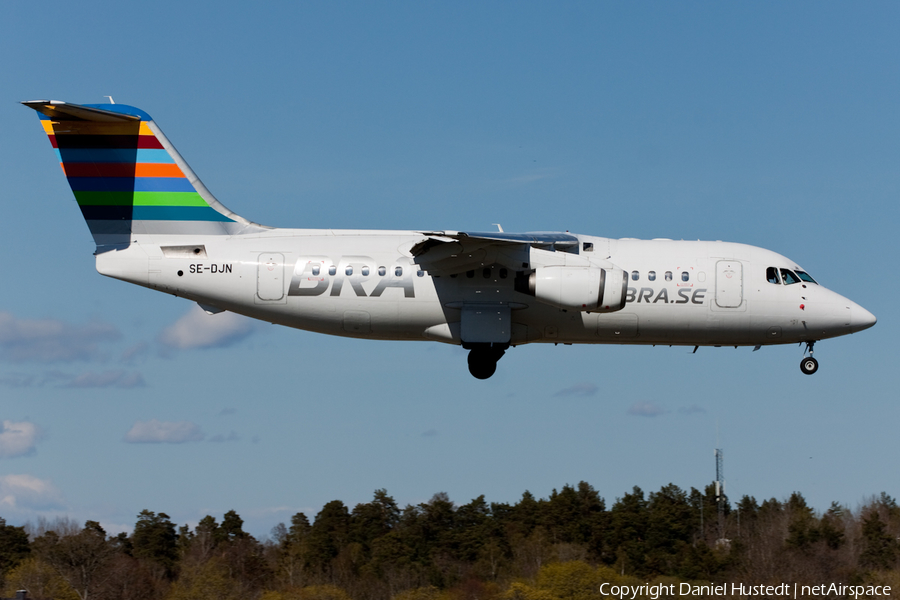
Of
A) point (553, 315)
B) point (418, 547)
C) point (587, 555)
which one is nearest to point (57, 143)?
point (553, 315)

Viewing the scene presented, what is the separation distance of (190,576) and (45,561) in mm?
5092

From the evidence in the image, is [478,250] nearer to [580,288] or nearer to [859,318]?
[580,288]

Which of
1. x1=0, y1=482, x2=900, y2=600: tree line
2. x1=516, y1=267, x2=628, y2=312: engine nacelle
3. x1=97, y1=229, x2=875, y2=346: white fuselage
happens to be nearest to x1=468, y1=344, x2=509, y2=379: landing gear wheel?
x1=97, y1=229, x2=875, y2=346: white fuselage

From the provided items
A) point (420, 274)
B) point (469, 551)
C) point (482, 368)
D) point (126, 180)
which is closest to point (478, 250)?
point (420, 274)

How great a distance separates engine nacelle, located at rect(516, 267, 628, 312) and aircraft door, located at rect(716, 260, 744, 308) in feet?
7.93

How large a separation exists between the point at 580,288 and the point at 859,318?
6.36 m

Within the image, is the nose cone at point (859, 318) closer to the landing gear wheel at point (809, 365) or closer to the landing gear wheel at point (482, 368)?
the landing gear wheel at point (809, 365)

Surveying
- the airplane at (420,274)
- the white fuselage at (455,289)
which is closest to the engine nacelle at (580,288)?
the airplane at (420,274)

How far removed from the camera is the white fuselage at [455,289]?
67.2 feet

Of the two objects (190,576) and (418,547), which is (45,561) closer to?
(190,576)

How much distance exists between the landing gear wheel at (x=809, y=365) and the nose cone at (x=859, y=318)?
3.32 ft

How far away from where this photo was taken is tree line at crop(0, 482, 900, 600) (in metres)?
35.1

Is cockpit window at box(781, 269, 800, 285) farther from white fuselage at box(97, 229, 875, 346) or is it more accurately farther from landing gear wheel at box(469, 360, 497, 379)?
landing gear wheel at box(469, 360, 497, 379)

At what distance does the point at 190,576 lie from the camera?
36.3 meters
